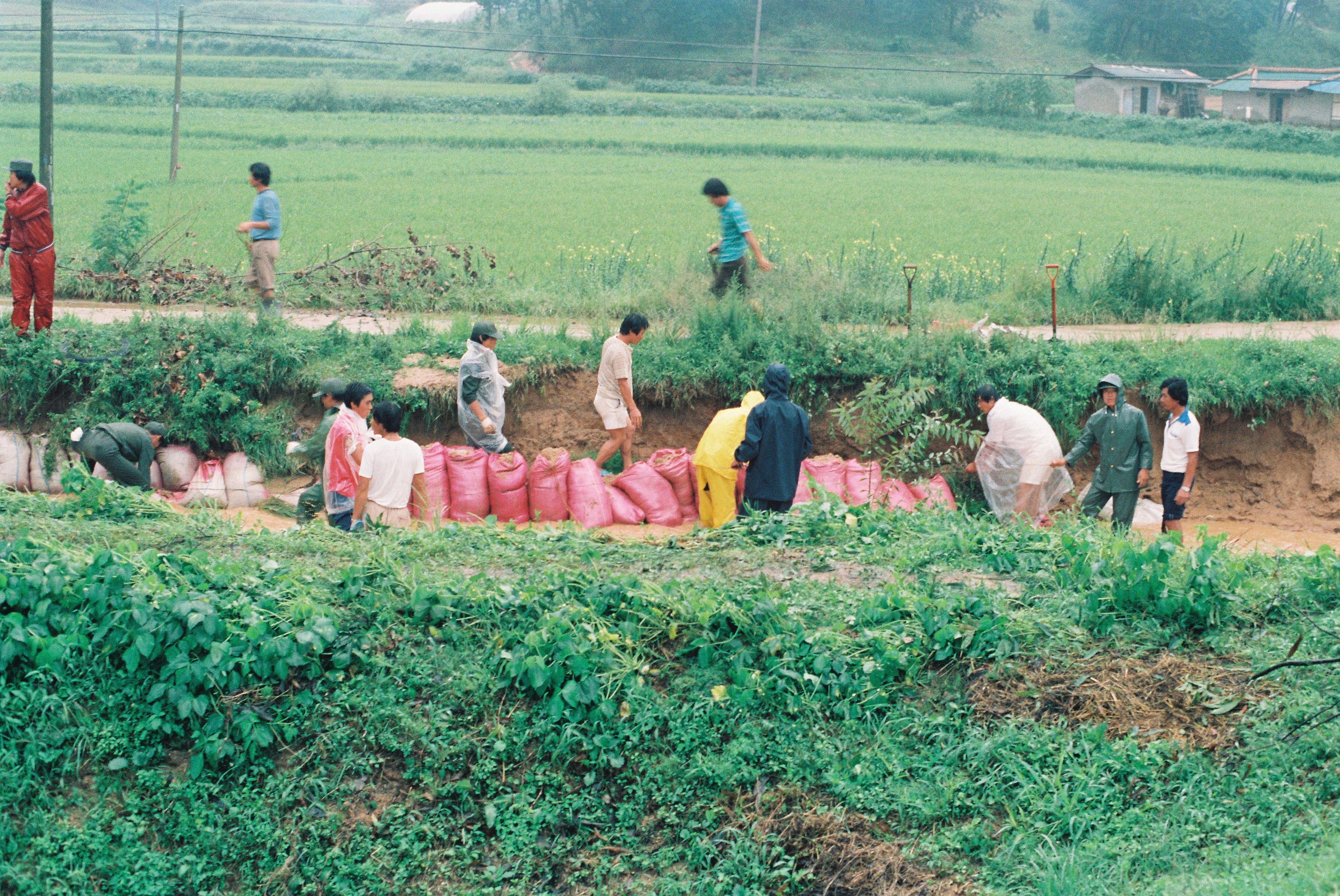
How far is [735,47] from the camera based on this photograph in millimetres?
46500

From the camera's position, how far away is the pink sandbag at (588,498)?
9.14m

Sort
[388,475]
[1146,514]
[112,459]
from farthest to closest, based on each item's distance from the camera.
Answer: [1146,514], [112,459], [388,475]

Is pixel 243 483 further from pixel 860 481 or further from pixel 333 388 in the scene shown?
pixel 860 481

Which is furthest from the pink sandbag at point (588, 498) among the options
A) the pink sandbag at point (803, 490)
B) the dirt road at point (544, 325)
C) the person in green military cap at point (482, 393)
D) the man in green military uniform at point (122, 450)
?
the man in green military uniform at point (122, 450)

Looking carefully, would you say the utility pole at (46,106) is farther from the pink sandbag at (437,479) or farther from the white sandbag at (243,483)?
the pink sandbag at (437,479)

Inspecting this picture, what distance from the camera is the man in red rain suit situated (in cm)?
1038

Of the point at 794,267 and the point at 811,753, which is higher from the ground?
the point at 794,267

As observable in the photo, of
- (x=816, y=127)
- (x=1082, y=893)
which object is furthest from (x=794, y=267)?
(x=816, y=127)

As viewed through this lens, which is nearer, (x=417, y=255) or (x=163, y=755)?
(x=163, y=755)

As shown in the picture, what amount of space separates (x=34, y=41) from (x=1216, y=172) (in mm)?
48731

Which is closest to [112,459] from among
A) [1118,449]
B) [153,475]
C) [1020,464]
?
[153,475]

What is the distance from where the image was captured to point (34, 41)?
49.5m

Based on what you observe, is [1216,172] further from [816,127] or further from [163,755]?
[163,755]

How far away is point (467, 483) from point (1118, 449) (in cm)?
517
